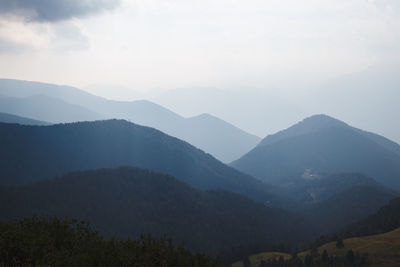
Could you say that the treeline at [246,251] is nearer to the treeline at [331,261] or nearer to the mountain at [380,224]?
the mountain at [380,224]

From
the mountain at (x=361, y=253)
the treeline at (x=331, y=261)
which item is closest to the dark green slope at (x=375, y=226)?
the mountain at (x=361, y=253)

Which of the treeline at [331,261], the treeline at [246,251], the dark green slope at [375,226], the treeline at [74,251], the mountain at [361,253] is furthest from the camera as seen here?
the treeline at [246,251]

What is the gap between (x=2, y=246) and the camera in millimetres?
26359

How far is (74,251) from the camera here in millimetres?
31781

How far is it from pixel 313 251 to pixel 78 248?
4514 inches

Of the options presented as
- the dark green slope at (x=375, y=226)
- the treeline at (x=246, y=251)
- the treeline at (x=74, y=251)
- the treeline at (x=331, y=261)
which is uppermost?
the treeline at (x=74, y=251)

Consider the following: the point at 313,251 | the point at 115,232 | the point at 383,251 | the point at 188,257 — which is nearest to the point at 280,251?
the point at 313,251

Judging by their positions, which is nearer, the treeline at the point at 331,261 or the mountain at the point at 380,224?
the treeline at the point at 331,261

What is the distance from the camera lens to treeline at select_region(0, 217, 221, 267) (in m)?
26.5

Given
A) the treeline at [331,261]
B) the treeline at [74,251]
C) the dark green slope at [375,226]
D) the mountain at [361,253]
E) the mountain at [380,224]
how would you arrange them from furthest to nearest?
the mountain at [380,224], the dark green slope at [375,226], the mountain at [361,253], the treeline at [331,261], the treeline at [74,251]

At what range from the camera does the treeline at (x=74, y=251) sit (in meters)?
26.5

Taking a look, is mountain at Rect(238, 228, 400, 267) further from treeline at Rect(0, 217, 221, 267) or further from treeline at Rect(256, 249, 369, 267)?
treeline at Rect(0, 217, 221, 267)

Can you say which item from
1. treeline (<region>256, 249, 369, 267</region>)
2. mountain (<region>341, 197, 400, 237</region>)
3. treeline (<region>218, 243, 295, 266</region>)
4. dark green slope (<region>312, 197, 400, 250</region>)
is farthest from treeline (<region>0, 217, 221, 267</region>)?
mountain (<region>341, 197, 400, 237</region>)

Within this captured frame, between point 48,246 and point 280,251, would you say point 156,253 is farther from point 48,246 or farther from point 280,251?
point 280,251
